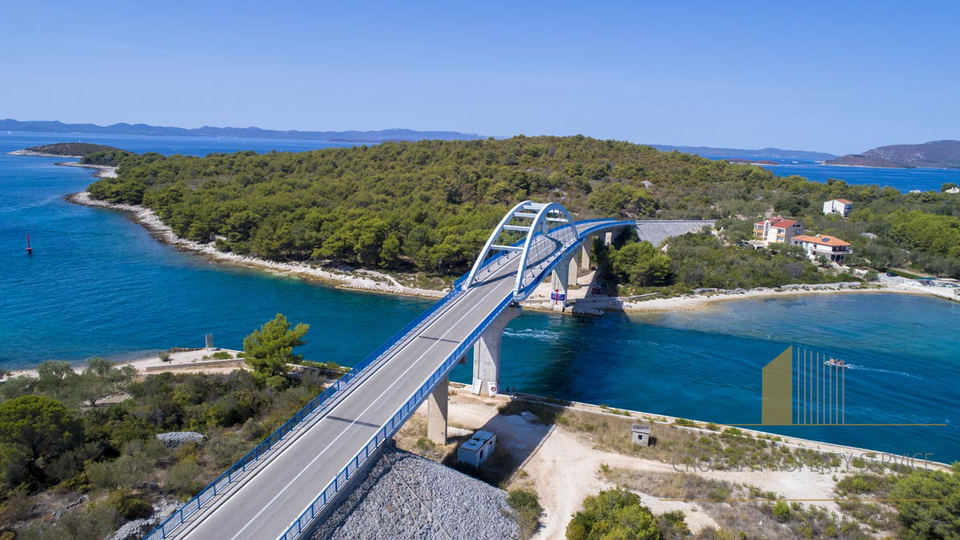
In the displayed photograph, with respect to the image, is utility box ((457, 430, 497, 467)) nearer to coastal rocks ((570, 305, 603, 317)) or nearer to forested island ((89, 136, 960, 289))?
coastal rocks ((570, 305, 603, 317))

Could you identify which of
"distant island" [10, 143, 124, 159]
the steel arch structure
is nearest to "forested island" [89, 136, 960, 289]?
the steel arch structure

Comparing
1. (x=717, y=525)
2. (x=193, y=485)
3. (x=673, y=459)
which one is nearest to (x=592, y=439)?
(x=673, y=459)

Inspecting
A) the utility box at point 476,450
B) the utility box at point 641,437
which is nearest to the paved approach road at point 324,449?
the utility box at point 476,450

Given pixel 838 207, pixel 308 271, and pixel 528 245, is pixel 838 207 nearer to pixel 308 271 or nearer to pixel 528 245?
pixel 528 245

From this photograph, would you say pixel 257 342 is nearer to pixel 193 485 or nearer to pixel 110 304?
pixel 193 485

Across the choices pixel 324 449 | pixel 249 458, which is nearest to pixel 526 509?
pixel 324 449
